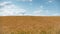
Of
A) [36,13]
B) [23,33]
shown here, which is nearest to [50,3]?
[36,13]

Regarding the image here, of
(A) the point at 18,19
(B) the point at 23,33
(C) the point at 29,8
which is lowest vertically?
(B) the point at 23,33

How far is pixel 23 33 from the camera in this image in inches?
59.2

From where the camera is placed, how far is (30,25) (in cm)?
151

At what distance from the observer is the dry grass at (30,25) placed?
150 cm

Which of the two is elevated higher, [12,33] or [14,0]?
[14,0]

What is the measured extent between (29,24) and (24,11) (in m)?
0.15

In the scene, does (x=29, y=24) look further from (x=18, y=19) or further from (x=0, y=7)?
(x=0, y=7)

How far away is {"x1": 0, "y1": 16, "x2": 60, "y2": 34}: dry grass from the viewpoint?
4.91ft

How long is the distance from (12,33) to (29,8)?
0.32m

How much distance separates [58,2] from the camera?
5.13 feet

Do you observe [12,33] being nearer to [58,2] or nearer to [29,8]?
[29,8]

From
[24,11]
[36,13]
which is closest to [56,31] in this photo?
[36,13]

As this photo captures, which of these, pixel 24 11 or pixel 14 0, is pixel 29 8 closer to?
pixel 24 11

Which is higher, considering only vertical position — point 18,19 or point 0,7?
point 0,7
